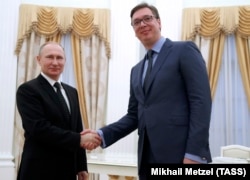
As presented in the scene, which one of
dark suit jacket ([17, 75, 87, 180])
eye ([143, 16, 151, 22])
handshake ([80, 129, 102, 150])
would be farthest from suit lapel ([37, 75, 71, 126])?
eye ([143, 16, 151, 22])

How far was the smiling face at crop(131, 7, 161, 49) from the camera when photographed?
6.91 feet

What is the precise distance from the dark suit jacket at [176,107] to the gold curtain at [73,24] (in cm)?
470

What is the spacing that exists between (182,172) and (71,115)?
1.20m

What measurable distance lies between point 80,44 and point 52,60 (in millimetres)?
4450

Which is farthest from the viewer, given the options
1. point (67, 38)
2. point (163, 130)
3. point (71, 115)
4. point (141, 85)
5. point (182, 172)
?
point (67, 38)

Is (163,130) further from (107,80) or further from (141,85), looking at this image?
(107,80)

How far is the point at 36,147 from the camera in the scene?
2.25 meters

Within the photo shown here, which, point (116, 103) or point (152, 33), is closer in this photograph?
point (152, 33)

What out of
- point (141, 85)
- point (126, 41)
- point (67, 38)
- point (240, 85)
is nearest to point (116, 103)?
point (126, 41)

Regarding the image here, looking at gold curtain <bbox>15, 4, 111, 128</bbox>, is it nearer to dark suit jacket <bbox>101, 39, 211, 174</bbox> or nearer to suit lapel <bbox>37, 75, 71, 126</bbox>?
suit lapel <bbox>37, 75, 71, 126</bbox>

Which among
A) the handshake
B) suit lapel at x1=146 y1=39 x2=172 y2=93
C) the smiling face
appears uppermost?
the smiling face

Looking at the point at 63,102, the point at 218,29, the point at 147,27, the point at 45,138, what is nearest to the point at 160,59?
the point at 147,27

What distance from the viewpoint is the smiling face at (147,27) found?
2.11 m

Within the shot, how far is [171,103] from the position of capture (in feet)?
6.30
